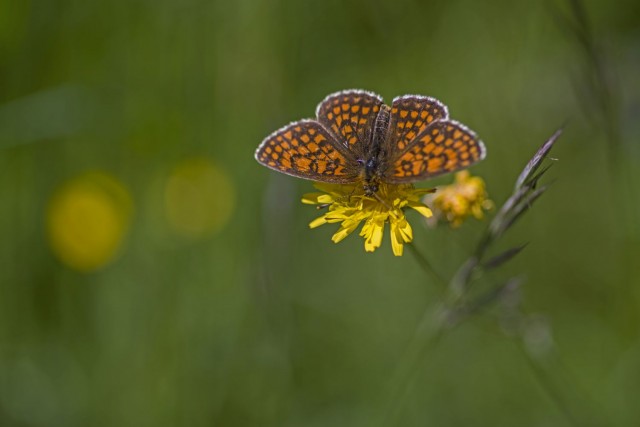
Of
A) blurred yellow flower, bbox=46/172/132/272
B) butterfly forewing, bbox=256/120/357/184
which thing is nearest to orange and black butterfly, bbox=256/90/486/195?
butterfly forewing, bbox=256/120/357/184

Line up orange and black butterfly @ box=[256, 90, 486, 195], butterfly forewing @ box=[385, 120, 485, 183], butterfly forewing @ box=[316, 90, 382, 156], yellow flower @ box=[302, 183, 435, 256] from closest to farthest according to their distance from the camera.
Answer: butterfly forewing @ box=[385, 120, 485, 183], orange and black butterfly @ box=[256, 90, 486, 195], yellow flower @ box=[302, 183, 435, 256], butterfly forewing @ box=[316, 90, 382, 156]

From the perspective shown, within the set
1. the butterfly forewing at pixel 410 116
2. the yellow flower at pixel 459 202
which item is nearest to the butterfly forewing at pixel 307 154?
the butterfly forewing at pixel 410 116

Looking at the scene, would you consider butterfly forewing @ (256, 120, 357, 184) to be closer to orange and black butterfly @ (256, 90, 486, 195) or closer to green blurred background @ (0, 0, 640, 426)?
orange and black butterfly @ (256, 90, 486, 195)

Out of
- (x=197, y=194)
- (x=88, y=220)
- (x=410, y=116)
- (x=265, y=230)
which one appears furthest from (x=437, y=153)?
(x=88, y=220)

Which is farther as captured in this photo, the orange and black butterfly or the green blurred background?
the green blurred background

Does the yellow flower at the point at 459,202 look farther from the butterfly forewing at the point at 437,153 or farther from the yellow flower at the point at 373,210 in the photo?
the butterfly forewing at the point at 437,153

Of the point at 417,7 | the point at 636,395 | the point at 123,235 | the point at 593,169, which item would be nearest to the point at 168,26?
the point at 123,235
